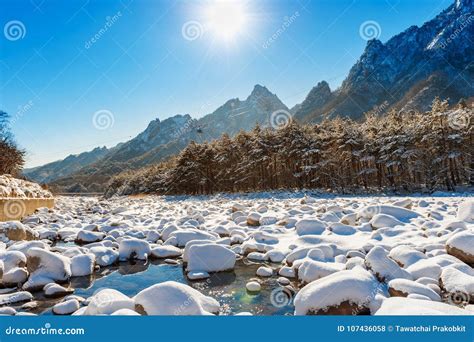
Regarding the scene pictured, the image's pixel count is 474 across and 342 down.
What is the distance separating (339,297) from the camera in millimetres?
4832

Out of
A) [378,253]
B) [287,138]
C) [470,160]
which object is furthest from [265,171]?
[378,253]

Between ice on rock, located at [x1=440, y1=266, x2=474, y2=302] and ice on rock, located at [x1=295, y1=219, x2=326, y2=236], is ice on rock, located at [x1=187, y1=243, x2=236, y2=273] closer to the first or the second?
ice on rock, located at [x1=295, y1=219, x2=326, y2=236]

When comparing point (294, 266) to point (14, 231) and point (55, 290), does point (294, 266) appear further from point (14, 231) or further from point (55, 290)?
point (14, 231)

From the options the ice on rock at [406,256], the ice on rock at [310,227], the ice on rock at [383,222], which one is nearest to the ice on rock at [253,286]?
the ice on rock at [406,256]

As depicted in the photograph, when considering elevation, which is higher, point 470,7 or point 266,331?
point 470,7

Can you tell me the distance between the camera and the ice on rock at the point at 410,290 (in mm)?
4984

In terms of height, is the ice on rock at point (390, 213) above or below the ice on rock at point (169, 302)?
above

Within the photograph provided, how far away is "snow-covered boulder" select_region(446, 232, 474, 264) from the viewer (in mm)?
6898

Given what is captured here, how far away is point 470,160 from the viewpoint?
3316cm

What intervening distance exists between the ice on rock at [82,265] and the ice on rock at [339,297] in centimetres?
536

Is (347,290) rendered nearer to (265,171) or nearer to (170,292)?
(170,292)

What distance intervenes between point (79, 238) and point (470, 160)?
125 feet

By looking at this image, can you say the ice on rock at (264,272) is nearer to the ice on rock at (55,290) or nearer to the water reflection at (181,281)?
the water reflection at (181,281)

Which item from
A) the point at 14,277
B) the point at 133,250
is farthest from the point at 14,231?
the point at 14,277
